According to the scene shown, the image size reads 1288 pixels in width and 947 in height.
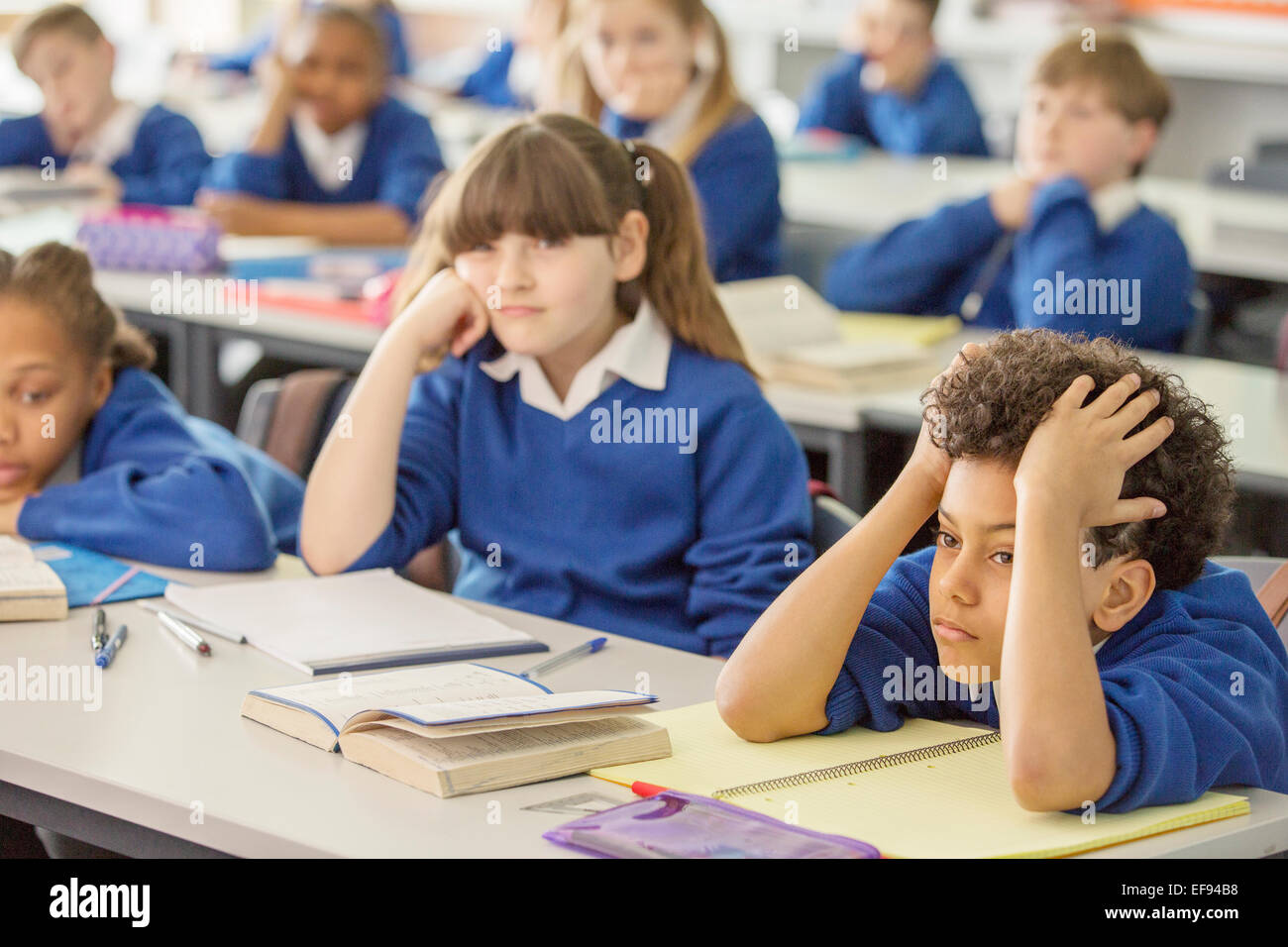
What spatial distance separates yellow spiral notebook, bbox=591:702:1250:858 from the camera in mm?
1168

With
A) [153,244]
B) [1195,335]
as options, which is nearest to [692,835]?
[1195,335]

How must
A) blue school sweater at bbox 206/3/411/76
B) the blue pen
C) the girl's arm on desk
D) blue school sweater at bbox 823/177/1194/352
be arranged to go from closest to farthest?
the blue pen < the girl's arm on desk < blue school sweater at bbox 823/177/1194/352 < blue school sweater at bbox 206/3/411/76

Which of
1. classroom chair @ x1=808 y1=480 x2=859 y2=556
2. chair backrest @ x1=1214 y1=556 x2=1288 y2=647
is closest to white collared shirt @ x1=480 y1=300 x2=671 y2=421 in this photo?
classroom chair @ x1=808 y1=480 x2=859 y2=556

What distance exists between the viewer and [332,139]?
4.36 m

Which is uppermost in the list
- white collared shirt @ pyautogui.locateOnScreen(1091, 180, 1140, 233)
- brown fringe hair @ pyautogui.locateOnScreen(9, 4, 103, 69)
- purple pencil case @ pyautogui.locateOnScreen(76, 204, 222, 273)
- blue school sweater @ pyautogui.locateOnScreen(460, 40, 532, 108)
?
blue school sweater @ pyautogui.locateOnScreen(460, 40, 532, 108)

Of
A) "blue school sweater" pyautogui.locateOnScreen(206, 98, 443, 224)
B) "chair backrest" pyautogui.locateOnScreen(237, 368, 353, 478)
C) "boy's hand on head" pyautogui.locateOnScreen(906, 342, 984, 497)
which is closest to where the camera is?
"boy's hand on head" pyautogui.locateOnScreen(906, 342, 984, 497)

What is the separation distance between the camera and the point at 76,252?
205 cm

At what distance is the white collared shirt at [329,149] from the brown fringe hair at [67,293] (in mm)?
2334

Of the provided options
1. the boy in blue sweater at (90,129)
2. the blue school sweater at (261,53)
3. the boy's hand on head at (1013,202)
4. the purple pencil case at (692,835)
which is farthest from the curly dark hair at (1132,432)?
the blue school sweater at (261,53)

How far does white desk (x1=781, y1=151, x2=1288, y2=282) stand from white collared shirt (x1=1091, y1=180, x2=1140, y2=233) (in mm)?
498

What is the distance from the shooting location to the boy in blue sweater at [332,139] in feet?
13.8

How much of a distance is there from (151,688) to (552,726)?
391 millimetres

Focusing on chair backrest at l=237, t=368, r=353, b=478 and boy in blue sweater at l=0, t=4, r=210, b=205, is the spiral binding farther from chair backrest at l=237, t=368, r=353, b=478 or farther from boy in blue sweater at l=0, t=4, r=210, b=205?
boy in blue sweater at l=0, t=4, r=210, b=205

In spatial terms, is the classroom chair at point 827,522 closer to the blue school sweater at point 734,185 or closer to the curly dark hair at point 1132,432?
the curly dark hair at point 1132,432
